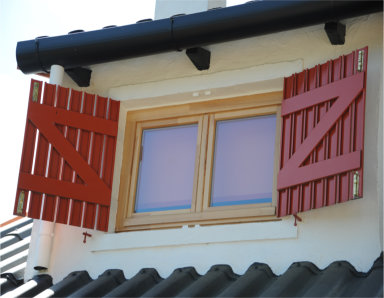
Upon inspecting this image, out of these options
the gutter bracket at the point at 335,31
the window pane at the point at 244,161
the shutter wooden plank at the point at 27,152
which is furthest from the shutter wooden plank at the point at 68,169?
the gutter bracket at the point at 335,31

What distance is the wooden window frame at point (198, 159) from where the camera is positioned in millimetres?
8297

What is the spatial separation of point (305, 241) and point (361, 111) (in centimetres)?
106

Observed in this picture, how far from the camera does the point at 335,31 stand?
795 cm

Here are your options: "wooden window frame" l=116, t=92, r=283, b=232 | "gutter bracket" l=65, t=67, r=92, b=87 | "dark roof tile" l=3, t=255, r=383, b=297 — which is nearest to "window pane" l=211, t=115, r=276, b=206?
"wooden window frame" l=116, t=92, r=283, b=232

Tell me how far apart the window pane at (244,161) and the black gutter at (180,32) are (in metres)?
0.82

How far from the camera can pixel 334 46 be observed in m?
8.22

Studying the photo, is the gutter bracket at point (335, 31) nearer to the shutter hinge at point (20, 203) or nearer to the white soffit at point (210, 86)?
the white soffit at point (210, 86)

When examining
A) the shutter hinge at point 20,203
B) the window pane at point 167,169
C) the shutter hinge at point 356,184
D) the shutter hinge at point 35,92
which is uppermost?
the shutter hinge at point 35,92

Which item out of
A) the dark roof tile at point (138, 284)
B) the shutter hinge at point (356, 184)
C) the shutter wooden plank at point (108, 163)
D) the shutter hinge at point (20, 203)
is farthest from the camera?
the shutter wooden plank at point (108, 163)

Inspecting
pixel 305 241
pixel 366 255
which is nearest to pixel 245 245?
pixel 305 241

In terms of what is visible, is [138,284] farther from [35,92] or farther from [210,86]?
[35,92]

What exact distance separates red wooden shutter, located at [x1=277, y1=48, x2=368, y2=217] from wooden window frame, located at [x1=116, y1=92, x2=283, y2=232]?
319 mm

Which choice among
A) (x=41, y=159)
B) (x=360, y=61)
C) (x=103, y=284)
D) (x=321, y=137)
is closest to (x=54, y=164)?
(x=41, y=159)

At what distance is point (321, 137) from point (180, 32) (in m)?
1.45
